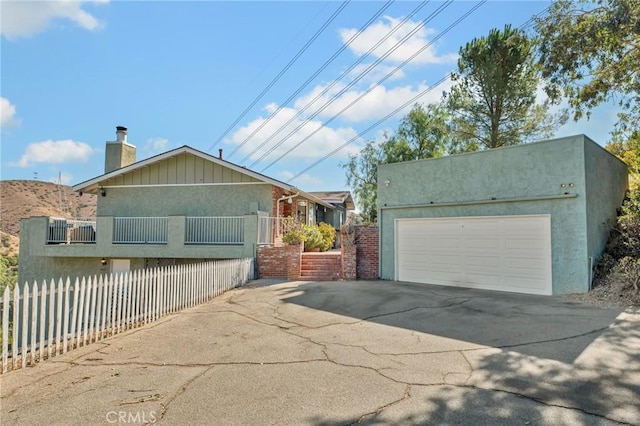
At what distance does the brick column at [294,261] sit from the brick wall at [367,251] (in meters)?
2.12

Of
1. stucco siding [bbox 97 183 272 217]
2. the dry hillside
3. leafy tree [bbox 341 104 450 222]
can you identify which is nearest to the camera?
stucco siding [bbox 97 183 272 217]

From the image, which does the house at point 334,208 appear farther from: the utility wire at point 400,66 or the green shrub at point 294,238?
the green shrub at point 294,238

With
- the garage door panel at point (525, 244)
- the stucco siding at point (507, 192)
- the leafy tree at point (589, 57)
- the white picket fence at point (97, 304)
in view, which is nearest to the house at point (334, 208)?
the stucco siding at point (507, 192)

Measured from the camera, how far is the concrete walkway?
3.40 m

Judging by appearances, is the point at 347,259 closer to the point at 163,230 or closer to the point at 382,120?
the point at 163,230

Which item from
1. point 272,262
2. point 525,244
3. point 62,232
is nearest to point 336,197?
point 272,262

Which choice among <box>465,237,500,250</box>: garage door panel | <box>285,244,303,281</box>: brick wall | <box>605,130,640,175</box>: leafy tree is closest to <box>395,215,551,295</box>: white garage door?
<box>465,237,500,250</box>: garage door panel

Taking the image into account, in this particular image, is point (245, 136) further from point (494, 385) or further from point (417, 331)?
point (494, 385)

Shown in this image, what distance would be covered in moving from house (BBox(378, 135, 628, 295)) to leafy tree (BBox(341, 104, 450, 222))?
10964 mm

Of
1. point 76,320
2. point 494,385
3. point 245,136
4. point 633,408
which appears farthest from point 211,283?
point 245,136

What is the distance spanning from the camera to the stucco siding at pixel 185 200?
15719mm

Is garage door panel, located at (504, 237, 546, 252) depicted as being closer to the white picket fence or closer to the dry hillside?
the white picket fence

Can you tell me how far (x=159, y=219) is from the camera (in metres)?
14.8

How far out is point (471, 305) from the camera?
830 centimetres
